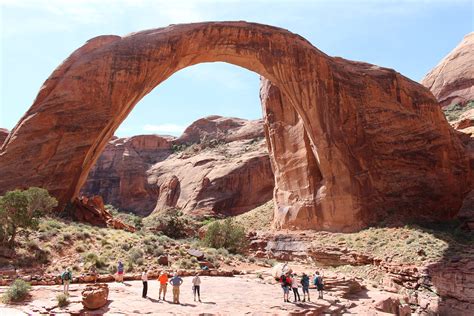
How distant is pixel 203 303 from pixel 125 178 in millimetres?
44051

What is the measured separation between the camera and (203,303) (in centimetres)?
1005

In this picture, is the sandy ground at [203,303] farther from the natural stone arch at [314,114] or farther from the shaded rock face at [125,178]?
the shaded rock face at [125,178]

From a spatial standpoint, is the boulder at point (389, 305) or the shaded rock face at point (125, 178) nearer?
the boulder at point (389, 305)

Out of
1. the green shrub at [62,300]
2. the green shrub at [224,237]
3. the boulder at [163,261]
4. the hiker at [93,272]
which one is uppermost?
the green shrub at [224,237]

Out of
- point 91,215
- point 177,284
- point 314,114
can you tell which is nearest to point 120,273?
point 177,284

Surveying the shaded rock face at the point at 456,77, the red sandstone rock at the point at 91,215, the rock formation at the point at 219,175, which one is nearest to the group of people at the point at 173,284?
the red sandstone rock at the point at 91,215

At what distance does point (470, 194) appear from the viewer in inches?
950

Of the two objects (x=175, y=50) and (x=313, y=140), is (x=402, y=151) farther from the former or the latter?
(x=175, y=50)

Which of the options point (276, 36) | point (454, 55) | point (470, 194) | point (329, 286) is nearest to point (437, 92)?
point (454, 55)

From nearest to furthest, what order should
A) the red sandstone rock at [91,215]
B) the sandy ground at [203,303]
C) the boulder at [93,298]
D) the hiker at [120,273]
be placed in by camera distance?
the boulder at [93,298], the sandy ground at [203,303], the hiker at [120,273], the red sandstone rock at [91,215]

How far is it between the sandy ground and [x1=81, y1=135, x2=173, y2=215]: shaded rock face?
125ft

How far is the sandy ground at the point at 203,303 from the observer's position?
8.67m

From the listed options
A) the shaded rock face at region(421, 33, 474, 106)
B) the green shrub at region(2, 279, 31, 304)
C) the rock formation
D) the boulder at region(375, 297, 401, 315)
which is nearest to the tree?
the green shrub at region(2, 279, 31, 304)

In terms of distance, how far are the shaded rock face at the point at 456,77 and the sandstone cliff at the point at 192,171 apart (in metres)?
20.1
